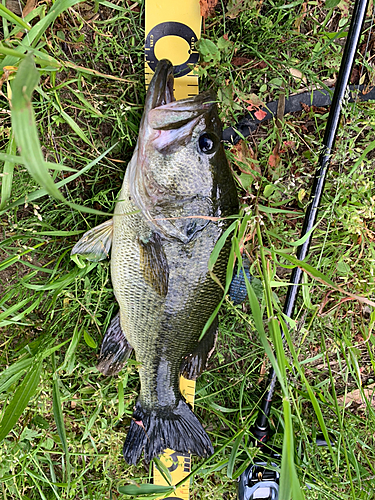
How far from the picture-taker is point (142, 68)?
1749mm

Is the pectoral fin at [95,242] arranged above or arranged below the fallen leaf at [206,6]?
below

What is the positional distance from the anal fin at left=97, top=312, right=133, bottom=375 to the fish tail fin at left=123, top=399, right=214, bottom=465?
0.25 metres

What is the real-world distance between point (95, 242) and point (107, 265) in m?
0.19

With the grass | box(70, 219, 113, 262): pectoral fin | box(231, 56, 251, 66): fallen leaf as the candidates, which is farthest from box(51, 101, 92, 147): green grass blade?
box(231, 56, 251, 66): fallen leaf

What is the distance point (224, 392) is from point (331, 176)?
4.72 feet

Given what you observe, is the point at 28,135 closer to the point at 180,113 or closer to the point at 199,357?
the point at 180,113

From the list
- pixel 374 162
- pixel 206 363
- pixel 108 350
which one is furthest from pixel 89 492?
pixel 374 162

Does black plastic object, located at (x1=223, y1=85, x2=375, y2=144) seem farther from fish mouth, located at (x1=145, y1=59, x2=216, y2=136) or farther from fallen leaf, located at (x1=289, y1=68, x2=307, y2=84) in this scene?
fish mouth, located at (x1=145, y1=59, x2=216, y2=136)

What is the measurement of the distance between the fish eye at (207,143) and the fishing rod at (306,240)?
0.51 metres

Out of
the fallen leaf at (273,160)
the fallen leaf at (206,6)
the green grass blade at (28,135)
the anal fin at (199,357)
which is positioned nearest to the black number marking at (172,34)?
the fallen leaf at (206,6)

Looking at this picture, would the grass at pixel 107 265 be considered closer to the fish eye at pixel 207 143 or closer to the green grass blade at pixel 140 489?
the green grass blade at pixel 140 489

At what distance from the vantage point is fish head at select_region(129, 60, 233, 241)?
1.40 metres

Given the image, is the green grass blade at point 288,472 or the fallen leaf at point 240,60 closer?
the green grass blade at point 288,472

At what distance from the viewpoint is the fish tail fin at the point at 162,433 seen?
1.79 metres
